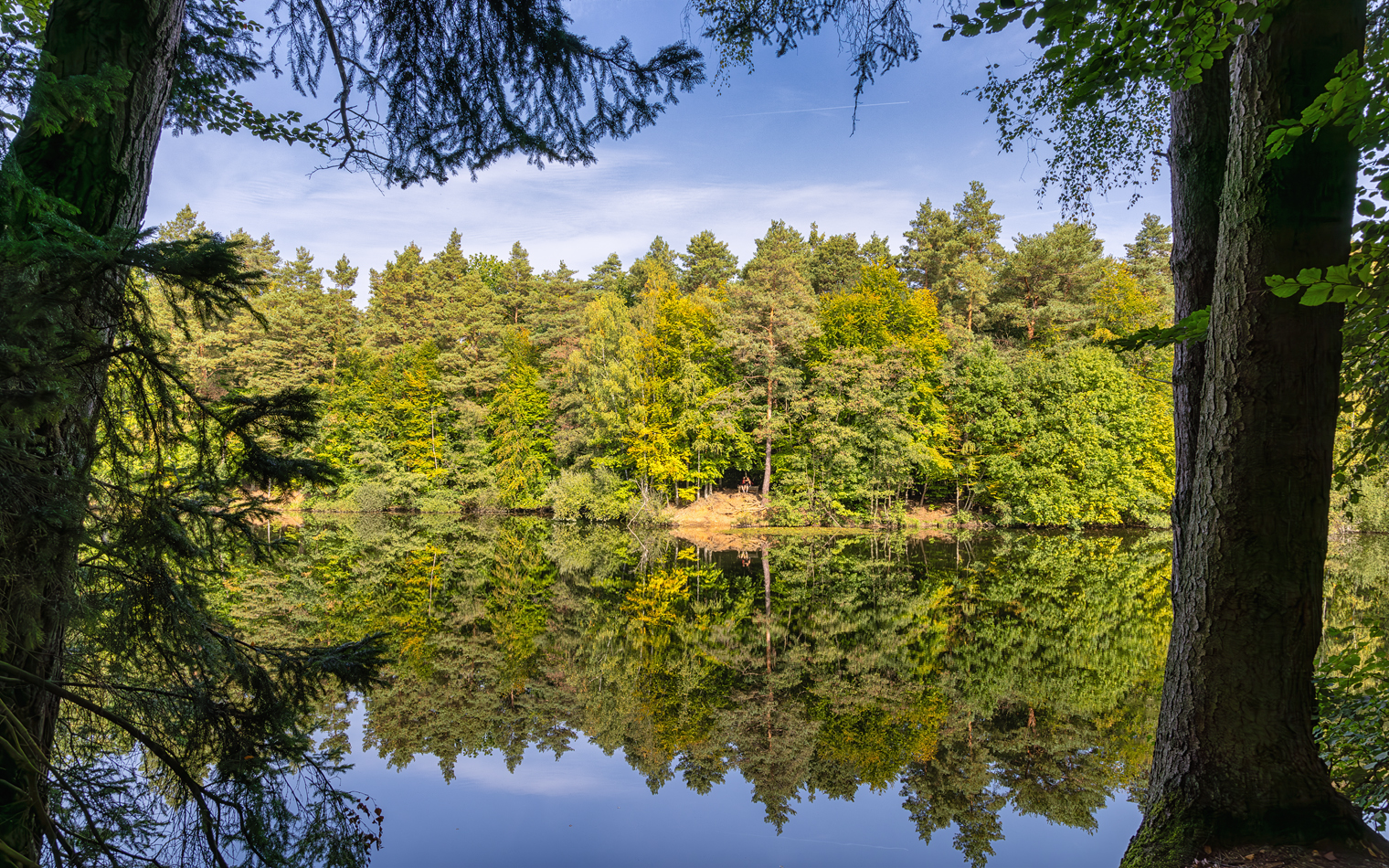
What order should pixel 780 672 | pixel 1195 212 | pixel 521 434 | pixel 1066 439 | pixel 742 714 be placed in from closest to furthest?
pixel 1195 212
pixel 742 714
pixel 780 672
pixel 1066 439
pixel 521 434

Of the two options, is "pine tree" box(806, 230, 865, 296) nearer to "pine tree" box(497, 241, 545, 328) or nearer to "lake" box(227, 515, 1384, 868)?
"pine tree" box(497, 241, 545, 328)

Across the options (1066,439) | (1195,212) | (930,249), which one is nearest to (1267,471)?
(1195,212)

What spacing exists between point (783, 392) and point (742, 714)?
2060 cm

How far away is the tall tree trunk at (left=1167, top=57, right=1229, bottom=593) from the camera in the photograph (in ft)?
11.4

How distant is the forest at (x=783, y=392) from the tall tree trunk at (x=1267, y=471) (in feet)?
76.8

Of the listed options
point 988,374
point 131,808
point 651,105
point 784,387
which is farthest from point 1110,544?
point 131,808

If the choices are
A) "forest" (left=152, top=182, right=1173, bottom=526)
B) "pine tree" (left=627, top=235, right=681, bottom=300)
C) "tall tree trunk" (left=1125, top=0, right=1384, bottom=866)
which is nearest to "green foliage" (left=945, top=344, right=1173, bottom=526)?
"forest" (left=152, top=182, right=1173, bottom=526)

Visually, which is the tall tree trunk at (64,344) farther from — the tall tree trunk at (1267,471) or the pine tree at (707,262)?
the pine tree at (707,262)

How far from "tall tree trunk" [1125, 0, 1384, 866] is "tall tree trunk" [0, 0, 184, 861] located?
3.87 metres

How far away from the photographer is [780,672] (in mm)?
8914

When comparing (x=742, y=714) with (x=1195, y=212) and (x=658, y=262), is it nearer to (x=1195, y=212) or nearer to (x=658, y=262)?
(x=1195, y=212)

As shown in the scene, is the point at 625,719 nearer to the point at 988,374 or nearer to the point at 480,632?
the point at 480,632

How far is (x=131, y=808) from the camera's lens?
101 inches

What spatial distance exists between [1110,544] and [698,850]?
21.5 m
